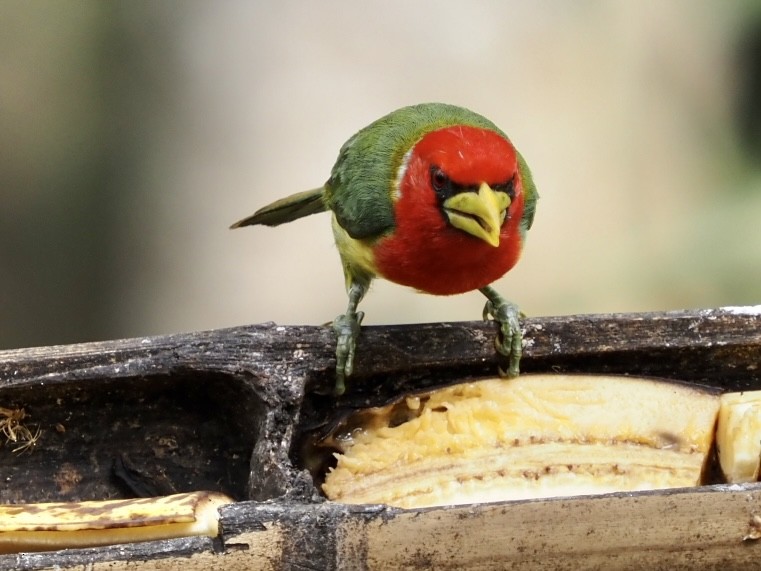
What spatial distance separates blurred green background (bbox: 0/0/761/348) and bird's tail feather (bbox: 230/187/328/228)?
879 millimetres

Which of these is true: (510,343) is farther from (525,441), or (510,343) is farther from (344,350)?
(344,350)

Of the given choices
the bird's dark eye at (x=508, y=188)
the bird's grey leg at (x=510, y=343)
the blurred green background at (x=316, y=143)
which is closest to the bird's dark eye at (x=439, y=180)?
the bird's dark eye at (x=508, y=188)

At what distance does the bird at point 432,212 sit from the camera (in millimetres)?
1792

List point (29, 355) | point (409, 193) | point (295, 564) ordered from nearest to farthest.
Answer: point (295, 564) → point (29, 355) → point (409, 193)

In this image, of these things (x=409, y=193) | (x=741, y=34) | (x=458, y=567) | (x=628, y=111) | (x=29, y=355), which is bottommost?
(x=458, y=567)

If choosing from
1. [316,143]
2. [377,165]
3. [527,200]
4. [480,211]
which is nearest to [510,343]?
[480,211]

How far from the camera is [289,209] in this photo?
279 cm

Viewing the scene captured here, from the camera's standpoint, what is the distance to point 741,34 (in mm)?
4148

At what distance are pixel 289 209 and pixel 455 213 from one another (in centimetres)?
104

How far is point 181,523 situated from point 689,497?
83cm

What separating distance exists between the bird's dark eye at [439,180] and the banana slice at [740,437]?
2.44ft

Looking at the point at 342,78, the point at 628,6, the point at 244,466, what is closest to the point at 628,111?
the point at 628,6

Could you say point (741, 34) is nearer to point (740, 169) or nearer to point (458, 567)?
point (740, 169)

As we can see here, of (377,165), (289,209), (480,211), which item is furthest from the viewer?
(289,209)
